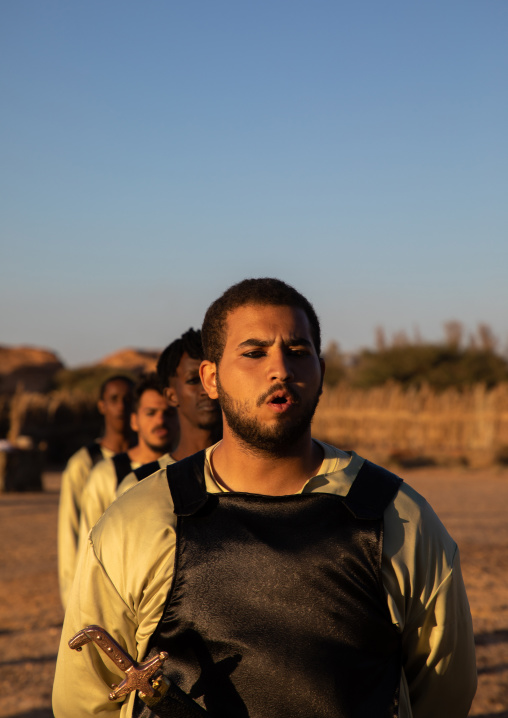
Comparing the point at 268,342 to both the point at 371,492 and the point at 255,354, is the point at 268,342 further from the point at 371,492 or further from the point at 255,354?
the point at 371,492

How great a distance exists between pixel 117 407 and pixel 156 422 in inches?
48.9

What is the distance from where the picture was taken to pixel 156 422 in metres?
4.62

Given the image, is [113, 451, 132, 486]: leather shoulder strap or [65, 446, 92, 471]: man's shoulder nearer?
[113, 451, 132, 486]: leather shoulder strap

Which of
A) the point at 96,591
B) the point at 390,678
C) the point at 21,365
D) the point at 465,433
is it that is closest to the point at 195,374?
the point at 96,591

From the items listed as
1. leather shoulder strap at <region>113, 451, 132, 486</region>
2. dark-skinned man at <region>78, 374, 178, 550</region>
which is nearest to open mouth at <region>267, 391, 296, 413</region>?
dark-skinned man at <region>78, 374, 178, 550</region>

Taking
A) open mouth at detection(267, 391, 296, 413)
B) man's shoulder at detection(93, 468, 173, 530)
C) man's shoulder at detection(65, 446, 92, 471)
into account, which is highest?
open mouth at detection(267, 391, 296, 413)

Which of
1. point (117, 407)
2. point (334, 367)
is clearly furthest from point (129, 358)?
point (117, 407)

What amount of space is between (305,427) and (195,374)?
5.11 ft

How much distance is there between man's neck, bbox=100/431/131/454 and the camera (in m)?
5.66

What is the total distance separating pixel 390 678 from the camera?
2.08 metres

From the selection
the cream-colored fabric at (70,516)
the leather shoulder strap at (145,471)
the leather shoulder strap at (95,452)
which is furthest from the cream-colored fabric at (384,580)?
the leather shoulder strap at (95,452)

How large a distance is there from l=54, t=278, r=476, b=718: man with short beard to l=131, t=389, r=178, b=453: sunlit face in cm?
214

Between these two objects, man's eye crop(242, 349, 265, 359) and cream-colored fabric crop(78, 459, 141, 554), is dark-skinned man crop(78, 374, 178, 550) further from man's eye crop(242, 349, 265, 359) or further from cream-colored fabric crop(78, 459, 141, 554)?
man's eye crop(242, 349, 265, 359)

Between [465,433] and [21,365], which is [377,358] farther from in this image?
[21,365]
